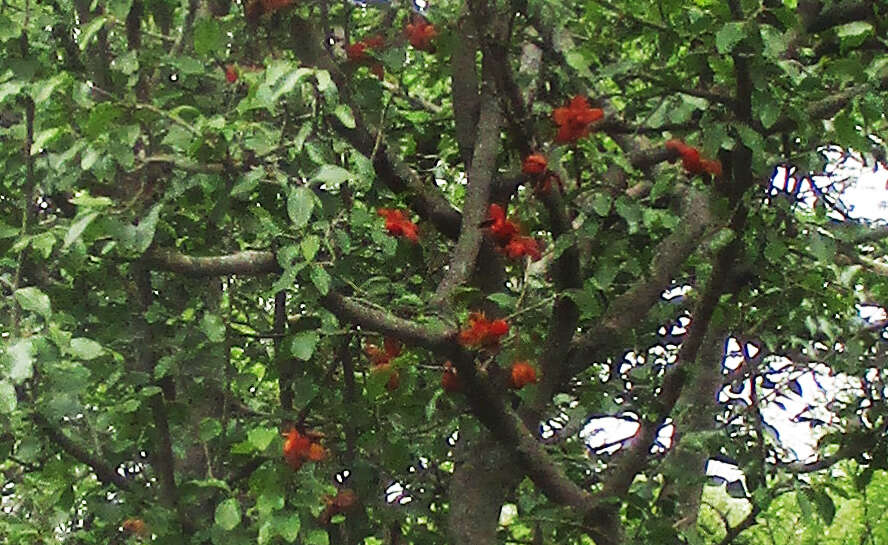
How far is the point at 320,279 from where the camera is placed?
223 centimetres

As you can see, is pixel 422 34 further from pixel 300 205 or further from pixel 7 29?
pixel 7 29

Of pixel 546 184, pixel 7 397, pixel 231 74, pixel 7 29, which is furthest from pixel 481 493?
pixel 7 29

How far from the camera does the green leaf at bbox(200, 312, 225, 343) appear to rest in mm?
2668

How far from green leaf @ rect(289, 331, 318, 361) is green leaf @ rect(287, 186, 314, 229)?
36cm

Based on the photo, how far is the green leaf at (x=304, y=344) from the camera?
2484mm

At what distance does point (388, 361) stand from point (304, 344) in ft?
1.04

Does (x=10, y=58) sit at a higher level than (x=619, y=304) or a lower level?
lower

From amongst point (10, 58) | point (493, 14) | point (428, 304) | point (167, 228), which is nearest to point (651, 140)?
point (493, 14)

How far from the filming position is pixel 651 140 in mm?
3555

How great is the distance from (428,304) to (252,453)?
22.0 inches

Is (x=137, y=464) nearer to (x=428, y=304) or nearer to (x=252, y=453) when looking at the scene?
(x=252, y=453)

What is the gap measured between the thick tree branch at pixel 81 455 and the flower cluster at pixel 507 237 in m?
1.05

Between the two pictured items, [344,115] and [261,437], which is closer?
[344,115]

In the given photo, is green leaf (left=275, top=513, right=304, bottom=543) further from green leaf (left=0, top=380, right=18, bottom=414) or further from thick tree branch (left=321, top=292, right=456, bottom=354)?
green leaf (left=0, top=380, right=18, bottom=414)
